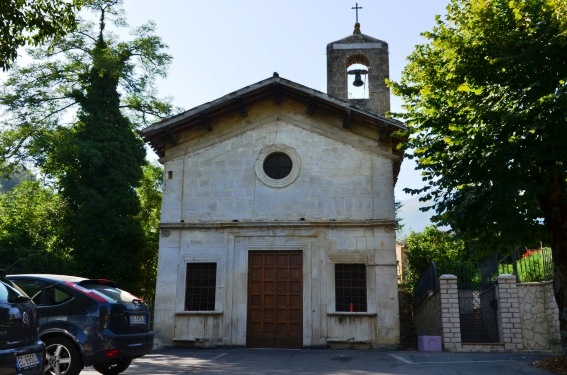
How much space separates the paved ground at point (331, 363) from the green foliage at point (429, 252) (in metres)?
8.95

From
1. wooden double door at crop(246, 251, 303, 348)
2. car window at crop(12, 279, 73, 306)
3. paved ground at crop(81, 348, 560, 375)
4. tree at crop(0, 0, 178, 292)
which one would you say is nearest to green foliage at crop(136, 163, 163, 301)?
tree at crop(0, 0, 178, 292)

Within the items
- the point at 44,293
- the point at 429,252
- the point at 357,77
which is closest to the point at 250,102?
the point at 357,77

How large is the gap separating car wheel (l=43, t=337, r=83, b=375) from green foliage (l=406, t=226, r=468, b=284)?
15.5 m

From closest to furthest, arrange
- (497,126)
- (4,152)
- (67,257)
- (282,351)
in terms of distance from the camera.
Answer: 1. (497,126)
2. (282,351)
3. (67,257)
4. (4,152)

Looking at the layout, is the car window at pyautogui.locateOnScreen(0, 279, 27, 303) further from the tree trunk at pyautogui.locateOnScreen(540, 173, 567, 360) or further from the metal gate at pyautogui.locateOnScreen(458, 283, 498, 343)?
the metal gate at pyautogui.locateOnScreen(458, 283, 498, 343)

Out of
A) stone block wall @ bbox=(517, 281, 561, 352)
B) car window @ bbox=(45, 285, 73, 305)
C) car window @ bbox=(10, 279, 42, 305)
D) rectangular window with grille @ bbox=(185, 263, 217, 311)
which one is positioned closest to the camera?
car window @ bbox=(45, 285, 73, 305)

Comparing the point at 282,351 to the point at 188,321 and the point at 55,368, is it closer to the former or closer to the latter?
the point at 188,321

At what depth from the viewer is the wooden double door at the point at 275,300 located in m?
14.1

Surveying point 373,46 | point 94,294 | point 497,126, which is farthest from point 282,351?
point 373,46

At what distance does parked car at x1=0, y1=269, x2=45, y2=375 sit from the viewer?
5191 mm

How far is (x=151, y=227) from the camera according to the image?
73.8 ft

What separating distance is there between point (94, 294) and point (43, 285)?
86cm

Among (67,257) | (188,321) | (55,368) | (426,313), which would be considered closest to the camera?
(55,368)

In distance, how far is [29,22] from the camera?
8.69 meters
